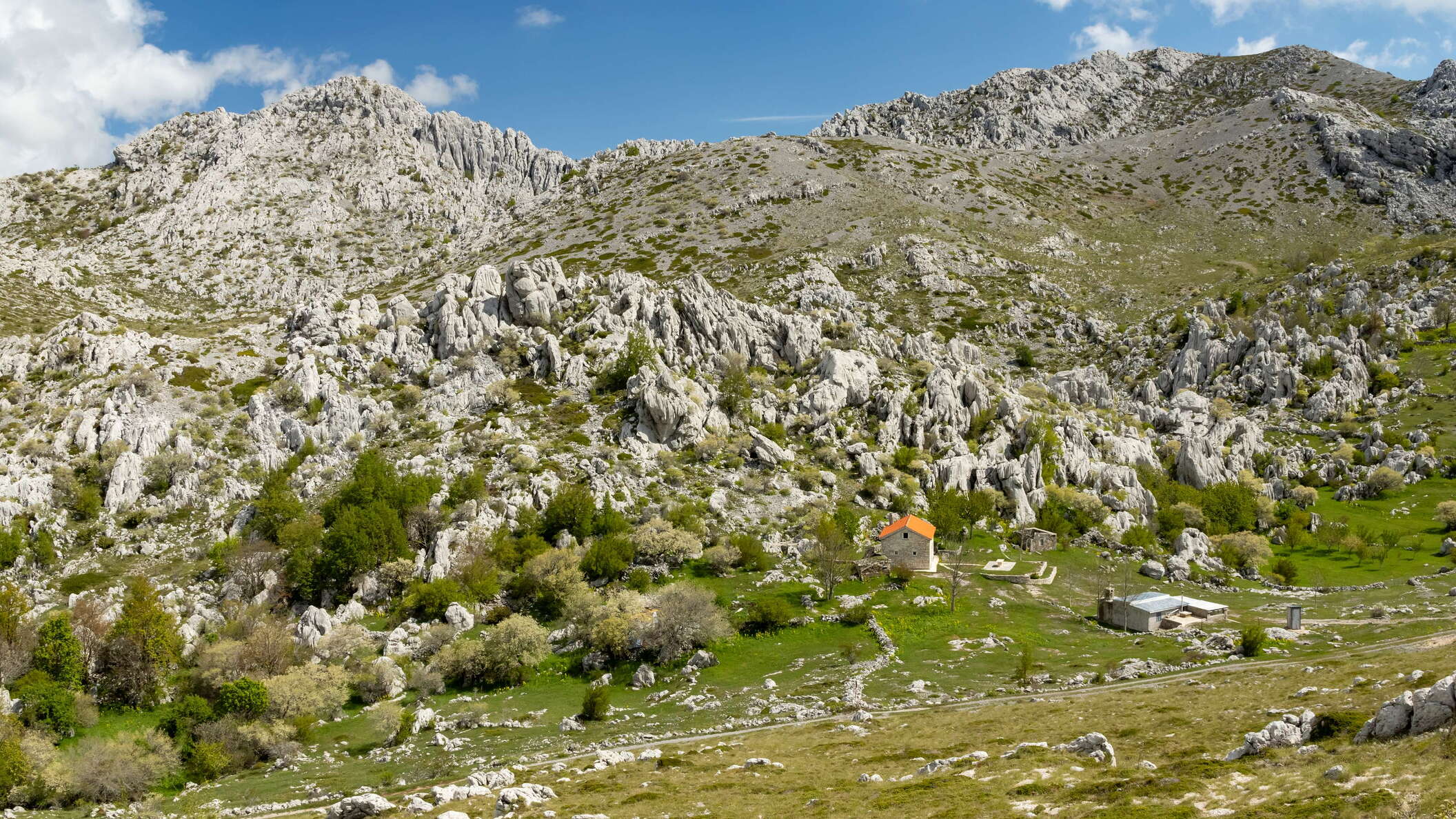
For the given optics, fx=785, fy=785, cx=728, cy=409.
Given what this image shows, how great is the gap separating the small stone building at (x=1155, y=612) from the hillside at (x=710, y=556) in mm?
3298

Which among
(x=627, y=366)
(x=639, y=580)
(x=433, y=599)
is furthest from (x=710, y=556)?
(x=627, y=366)

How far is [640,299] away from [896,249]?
3430 inches

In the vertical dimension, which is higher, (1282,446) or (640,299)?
(640,299)

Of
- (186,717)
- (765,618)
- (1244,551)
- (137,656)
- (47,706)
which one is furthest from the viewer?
(1244,551)

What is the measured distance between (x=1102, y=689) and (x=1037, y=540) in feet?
125

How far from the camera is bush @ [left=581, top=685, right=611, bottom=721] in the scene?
2156 inches

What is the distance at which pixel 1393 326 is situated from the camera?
471 feet

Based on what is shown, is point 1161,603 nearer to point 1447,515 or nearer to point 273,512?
point 1447,515

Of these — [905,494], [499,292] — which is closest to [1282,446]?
[905,494]

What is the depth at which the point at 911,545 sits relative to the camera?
267 feet

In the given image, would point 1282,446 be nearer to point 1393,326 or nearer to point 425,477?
point 1393,326

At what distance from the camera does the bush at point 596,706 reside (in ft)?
180

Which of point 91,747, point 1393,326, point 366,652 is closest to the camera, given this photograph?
point 91,747

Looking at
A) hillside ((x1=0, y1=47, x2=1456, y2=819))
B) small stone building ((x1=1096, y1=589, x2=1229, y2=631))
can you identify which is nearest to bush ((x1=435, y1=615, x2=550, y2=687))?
hillside ((x1=0, y1=47, x2=1456, y2=819))
